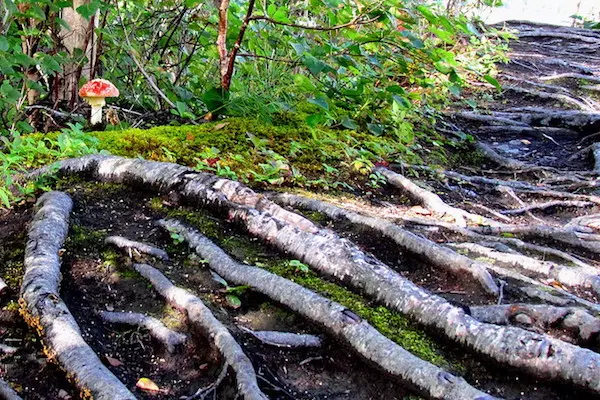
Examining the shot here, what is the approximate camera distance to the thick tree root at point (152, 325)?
6.53 ft

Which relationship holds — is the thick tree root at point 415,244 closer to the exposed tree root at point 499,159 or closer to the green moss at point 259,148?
the green moss at point 259,148

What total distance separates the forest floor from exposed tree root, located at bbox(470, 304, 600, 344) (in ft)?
0.03

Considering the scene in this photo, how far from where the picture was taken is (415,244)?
2.80 meters

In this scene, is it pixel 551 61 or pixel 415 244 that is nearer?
pixel 415 244

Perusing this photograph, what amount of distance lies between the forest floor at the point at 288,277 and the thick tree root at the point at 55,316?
0.06 metres

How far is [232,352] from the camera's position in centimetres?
186

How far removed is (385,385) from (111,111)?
3.96 meters

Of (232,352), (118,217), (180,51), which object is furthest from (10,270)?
(180,51)

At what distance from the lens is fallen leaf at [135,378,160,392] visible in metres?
1.79

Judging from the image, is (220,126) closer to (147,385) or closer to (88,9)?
(88,9)

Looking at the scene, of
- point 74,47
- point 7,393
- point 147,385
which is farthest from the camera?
point 74,47

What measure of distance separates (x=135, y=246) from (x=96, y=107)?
233 cm

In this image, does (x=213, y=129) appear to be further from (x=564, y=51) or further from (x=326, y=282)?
(x=564, y=51)

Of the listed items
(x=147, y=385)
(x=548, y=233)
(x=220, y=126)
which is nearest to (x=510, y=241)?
(x=548, y=233)
